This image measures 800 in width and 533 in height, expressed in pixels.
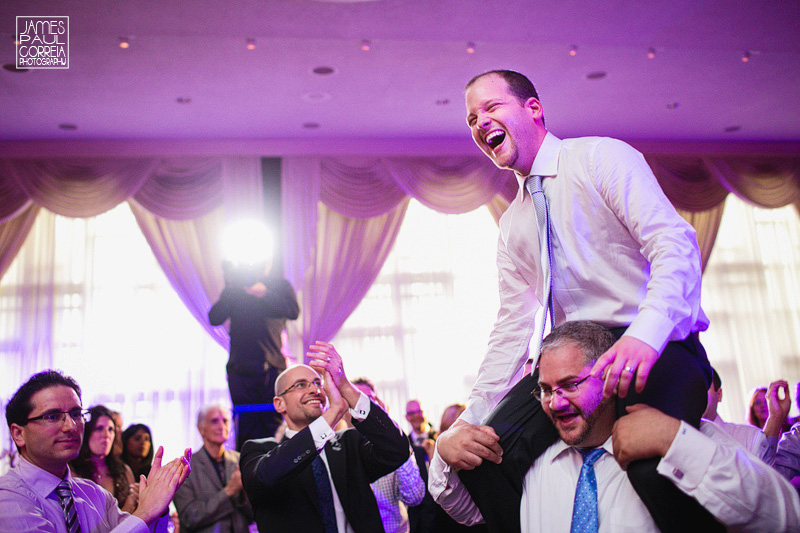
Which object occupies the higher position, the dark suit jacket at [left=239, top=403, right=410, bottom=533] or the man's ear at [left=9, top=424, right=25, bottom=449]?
the man's ear at [left=9, top=424, right=25, bottom=449]

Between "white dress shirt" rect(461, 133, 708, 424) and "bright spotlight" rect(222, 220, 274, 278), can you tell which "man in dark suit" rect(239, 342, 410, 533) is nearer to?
"white dress shirt" rect(461, 133, 708, 424)

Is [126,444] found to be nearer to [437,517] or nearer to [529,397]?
[437,517]

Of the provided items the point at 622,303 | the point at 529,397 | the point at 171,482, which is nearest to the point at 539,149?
the point at 622,303

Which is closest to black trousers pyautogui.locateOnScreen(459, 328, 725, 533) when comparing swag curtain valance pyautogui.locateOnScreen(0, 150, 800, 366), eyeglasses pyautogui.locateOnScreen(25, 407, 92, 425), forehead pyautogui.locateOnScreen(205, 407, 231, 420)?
eyeglasses pyautogui.locateOnScreen(25, 407, 92, 425)

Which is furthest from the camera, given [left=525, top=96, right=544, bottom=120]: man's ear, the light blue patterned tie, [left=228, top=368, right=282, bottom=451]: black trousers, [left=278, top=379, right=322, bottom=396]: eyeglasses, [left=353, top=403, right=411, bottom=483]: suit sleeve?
[left=228, top=368, right=282, bottom=451]: black trousers

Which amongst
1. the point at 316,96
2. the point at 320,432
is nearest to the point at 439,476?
the point at 320,432

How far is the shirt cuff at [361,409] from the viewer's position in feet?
8.62

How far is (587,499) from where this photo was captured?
1534 millimetres

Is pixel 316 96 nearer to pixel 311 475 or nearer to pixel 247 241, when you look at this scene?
pixel 247 241

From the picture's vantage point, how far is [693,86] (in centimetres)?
649

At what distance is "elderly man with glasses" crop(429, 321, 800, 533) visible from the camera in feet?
4.10

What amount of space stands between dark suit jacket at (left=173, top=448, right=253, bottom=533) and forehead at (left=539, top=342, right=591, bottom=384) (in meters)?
2.65

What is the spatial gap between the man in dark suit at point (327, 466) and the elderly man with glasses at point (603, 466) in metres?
0.87

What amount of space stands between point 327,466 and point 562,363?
1572 mm
